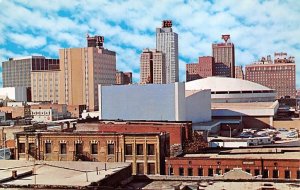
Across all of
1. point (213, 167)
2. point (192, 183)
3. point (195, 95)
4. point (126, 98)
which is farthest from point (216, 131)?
point (192, 183)

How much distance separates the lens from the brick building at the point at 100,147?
57312 mm

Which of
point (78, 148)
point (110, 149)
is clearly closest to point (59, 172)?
point (110, 149)

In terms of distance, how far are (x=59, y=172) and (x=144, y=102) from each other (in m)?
70.1

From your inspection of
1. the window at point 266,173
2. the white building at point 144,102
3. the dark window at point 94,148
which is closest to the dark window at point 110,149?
the dark window at point 94,148

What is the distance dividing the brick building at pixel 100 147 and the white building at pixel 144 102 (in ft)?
145

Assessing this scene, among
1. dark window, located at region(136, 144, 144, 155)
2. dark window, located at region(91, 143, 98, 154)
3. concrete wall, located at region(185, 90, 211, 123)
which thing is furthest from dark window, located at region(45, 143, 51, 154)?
concrete wall, located at region(185, 90, 211, 123)

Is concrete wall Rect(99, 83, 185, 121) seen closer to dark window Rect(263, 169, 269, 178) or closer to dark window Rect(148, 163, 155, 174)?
dark window Rect(148, 163, 155, 174)

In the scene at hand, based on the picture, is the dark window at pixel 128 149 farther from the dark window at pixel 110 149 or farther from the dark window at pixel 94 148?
the dark window at pixel 94 148

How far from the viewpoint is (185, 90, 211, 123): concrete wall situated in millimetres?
123463

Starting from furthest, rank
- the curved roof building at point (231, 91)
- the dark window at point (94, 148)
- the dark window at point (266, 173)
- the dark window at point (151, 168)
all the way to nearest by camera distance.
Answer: the curved roof building at point (231, 91)
the dark window at point (94, 148)
the dark window at point (151, 168)
the dark window at point (266, 173)

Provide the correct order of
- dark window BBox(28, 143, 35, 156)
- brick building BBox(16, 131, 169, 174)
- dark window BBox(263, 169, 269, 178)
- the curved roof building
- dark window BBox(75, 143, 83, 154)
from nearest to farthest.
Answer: dark window BBox(263, 169, 269, 178) → brick building BBox(16, 131, 169, 174) → dark window BBox(75, 143, 83, 154) → dark window BBox(28, 143, 35, 156) → the curved roof building

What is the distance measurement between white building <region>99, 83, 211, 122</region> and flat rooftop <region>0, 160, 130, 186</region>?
65288 mm

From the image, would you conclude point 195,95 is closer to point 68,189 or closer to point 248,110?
point 248,110

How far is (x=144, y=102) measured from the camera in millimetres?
106125
